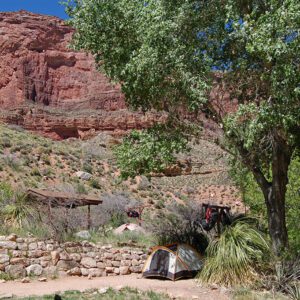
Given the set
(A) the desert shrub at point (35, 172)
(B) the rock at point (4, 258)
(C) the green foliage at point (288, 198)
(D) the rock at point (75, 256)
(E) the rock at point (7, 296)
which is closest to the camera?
(E) the rock at point (7, 296)

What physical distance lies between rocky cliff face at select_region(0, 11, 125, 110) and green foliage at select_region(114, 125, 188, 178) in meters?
71.0

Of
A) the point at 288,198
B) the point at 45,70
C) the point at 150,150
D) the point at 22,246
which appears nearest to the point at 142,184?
the point at 288,198

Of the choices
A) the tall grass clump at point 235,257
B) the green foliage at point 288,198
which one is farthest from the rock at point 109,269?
the green foliage at point 288,198

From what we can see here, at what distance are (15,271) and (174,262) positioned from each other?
4.57 meters

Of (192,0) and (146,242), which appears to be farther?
(146,242)

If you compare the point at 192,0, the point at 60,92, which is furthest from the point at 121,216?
the point at 60,92

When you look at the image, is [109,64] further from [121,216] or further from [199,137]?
[121,216]

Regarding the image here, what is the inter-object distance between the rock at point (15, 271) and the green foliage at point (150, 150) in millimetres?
4075

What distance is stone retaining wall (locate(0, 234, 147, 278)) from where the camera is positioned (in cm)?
1393

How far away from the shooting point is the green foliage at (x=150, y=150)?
41.0 feet

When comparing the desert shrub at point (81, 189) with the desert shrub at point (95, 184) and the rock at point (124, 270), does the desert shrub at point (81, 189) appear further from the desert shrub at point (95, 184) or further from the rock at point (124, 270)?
the rock at point (124, 270)

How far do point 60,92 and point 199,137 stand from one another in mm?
78610

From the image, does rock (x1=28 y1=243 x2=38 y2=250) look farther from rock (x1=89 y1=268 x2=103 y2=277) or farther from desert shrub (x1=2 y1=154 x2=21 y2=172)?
desert shrub (x1=2 y1=154 x2=21 y2=172)

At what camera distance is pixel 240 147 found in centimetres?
1235
